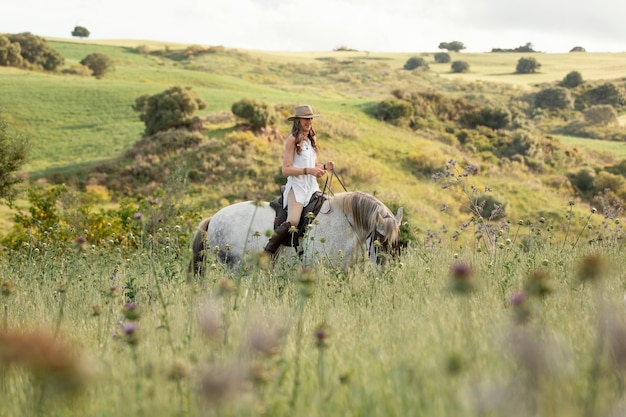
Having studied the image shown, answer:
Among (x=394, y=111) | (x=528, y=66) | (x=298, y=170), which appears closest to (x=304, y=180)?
(x=298, y=170)

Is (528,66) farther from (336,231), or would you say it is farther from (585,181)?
(336,231)

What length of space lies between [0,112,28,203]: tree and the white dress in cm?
1537

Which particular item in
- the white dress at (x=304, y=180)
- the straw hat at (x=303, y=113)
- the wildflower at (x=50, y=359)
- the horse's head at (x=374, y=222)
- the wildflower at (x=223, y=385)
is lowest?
the horse's head at (x=374, y=222)

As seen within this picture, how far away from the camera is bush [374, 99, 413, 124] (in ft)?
143

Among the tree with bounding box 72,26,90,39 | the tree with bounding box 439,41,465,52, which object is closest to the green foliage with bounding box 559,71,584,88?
the tree with bounding box 439,41,465,52

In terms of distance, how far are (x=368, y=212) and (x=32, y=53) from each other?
61.5 metres

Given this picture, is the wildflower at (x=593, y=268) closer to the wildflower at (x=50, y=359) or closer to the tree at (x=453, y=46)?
the wildflower at (x=50, y=359)

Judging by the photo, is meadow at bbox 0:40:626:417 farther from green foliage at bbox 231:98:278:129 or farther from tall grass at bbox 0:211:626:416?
green foliage at bbox 231:98:278:129

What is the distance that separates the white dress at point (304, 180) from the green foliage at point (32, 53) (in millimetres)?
58652

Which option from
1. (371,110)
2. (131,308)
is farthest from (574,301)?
(371,110)

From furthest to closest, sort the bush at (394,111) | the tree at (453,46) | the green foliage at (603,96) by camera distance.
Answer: the tree at (453,46), the green foliage at (603,96), the bush at (394,111)

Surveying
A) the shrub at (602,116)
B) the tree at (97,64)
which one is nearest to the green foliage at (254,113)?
the tree at (97,64)

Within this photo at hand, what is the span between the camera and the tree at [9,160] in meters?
20.3

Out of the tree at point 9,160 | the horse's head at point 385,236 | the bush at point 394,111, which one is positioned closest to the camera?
the horse's head at point 385,236
